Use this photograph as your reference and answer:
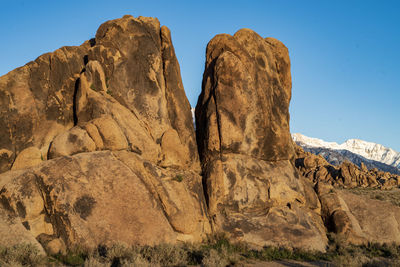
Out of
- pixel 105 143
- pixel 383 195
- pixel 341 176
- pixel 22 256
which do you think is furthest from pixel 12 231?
pixel 341 176

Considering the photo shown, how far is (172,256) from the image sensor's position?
11.1m

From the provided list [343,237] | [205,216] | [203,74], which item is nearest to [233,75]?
[203,74]

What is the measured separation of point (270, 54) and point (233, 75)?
3.91m

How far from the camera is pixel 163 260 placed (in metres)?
10.8

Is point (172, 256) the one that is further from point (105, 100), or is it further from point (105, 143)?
point (105, 100)

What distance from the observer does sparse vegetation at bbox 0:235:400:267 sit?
32.2ft

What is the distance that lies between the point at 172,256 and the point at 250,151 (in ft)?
29.1

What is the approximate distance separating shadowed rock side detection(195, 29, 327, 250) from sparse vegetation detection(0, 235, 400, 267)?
1131 mm

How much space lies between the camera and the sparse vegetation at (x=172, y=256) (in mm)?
9828

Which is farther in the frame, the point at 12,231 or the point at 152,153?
the point at 152,153

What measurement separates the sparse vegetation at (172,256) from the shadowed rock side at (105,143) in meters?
0.89

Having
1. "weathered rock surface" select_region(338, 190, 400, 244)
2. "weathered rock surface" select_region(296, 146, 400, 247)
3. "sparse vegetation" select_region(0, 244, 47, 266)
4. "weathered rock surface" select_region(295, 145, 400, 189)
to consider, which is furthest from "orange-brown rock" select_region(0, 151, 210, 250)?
"weathered rock surface" select_region(295, 145, 400, 189)

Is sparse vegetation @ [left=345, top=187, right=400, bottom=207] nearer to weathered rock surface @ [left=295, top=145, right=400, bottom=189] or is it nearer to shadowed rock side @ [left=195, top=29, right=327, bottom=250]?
shadowed rock side @ [left=195, top=29, right=327, bottom=250]

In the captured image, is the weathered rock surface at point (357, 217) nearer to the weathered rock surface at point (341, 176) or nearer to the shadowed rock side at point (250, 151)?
the shadowed rock side at point (250, 151)
